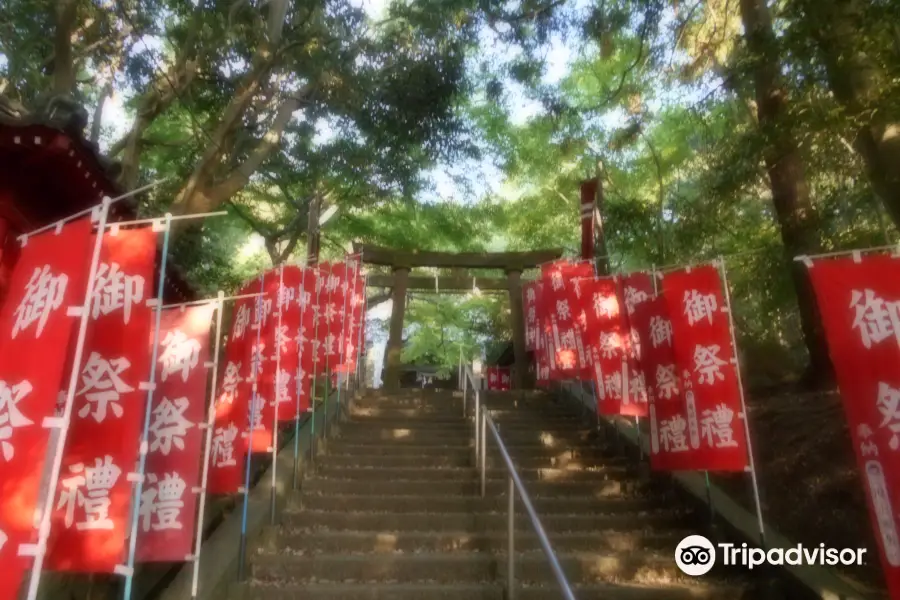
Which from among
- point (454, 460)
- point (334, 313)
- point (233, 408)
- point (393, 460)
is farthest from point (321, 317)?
point (233, 408)

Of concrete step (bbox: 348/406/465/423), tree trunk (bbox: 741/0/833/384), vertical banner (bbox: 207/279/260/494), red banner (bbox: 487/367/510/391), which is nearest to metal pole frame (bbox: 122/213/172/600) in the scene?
vertical banner (bbox: 207/279/260/494)

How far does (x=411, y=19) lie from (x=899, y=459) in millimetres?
8363

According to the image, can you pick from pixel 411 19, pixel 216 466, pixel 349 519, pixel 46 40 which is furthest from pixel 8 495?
pixel 411 19

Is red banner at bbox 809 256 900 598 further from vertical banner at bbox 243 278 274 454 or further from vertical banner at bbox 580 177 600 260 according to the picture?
vertical banner at bbox 580 177 600 260

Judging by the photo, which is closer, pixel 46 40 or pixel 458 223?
pixel 46 40

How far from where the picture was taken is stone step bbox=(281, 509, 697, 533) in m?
6.35

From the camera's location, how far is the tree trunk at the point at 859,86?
555 cm

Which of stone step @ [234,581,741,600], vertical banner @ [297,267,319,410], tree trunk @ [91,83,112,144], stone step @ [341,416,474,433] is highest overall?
tree trunk @ [91,83,112,144]

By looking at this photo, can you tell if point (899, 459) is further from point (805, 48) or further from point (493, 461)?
point (493, 461)

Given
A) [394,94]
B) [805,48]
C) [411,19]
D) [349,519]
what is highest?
[411,19]

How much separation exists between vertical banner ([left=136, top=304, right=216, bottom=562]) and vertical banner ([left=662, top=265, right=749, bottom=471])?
13.6ft

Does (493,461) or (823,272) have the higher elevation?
(823,272)

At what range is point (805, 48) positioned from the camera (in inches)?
235

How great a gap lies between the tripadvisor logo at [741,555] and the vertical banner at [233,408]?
389 centimetres
